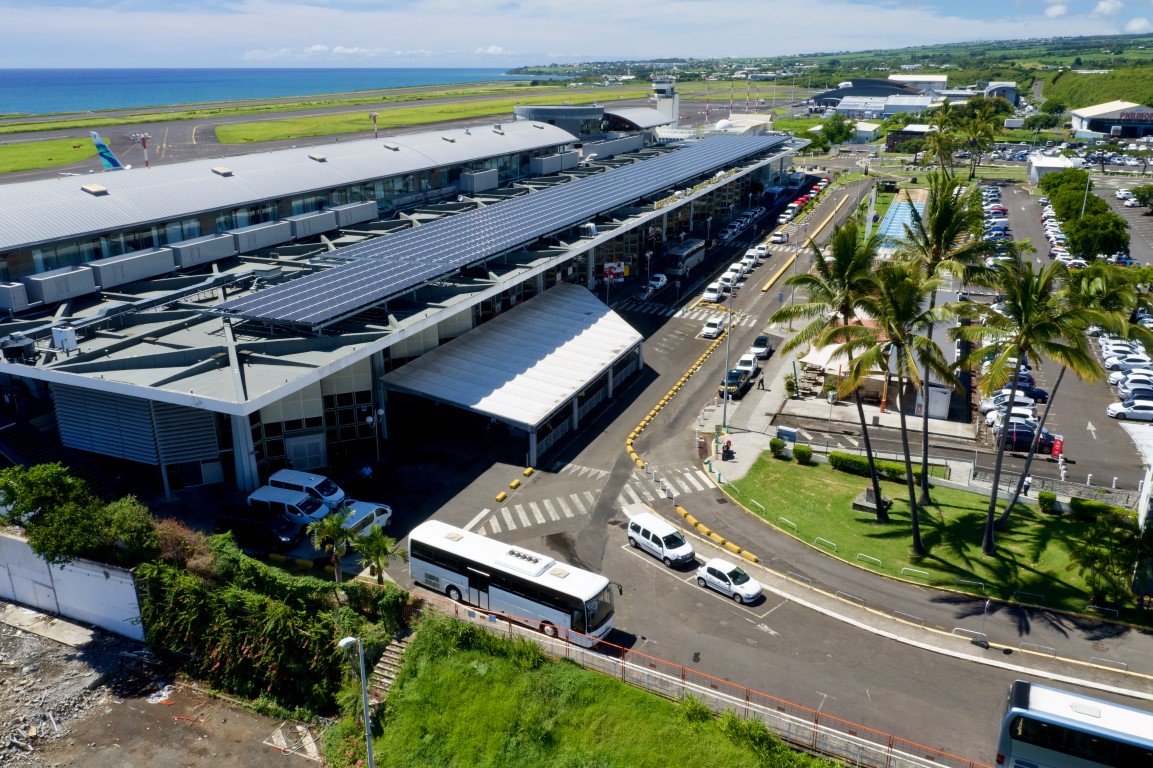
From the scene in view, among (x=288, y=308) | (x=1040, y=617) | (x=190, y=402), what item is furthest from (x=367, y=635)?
(x=1040, y=617)

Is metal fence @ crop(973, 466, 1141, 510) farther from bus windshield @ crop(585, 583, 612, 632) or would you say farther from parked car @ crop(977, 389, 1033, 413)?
bus windshield @ crop(585, 583, 612, 632)

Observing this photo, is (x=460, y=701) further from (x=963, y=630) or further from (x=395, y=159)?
(x=395, y=159)

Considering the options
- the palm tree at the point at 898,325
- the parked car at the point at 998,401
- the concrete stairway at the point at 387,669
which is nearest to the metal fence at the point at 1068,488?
the parked car at the point at 998,401

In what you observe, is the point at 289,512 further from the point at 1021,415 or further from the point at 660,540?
the point at 1021,415

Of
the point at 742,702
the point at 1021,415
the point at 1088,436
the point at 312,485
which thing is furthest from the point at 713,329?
the point at 742,702

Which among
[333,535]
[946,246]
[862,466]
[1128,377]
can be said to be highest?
[946,246]

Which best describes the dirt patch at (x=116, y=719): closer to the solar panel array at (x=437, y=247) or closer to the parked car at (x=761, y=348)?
the solar panel array at (x=437, y=247)
